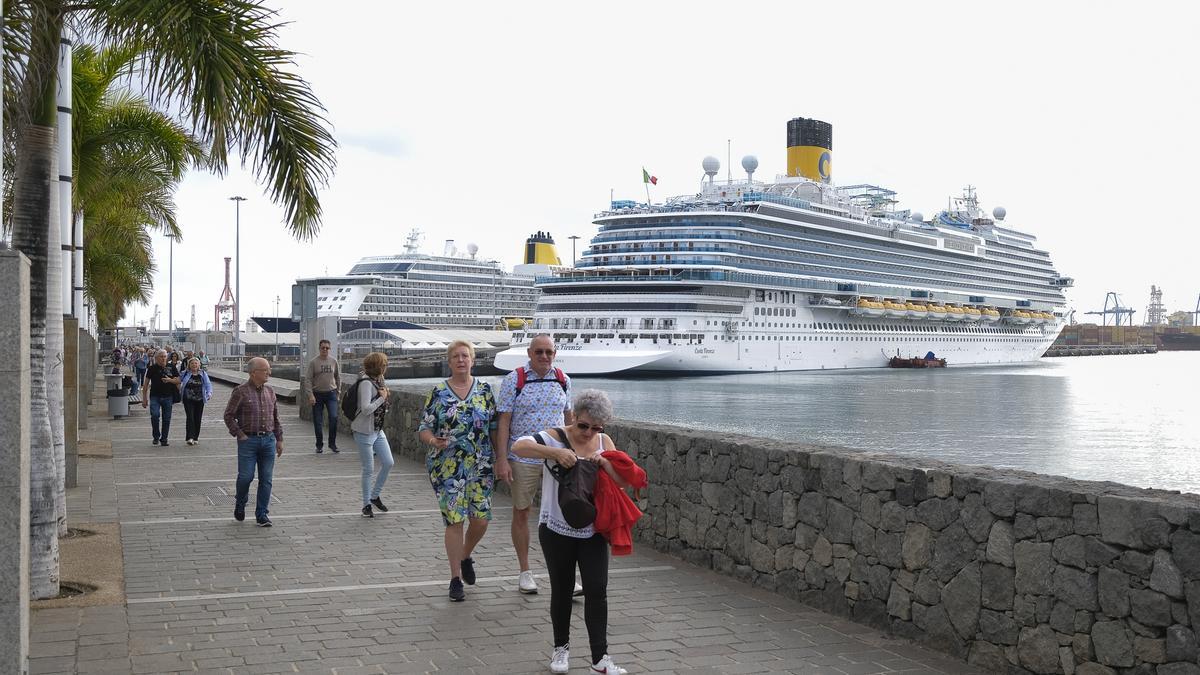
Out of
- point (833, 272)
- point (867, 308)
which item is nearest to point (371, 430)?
point (833, 272)

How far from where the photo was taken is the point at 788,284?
2876 inches

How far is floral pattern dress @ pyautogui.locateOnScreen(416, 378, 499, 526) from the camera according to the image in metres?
6.57

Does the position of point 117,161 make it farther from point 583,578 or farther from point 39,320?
point 583,578

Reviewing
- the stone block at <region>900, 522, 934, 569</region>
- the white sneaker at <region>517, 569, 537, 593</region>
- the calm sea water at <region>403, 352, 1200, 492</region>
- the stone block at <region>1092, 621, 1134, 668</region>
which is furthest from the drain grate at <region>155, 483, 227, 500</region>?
the stone block at <region>1092, 621, 1134, 668</region>

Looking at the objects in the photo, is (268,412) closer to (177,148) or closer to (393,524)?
(393,524)

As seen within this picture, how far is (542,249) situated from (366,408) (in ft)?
351

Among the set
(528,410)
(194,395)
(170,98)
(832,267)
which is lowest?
(194,395)

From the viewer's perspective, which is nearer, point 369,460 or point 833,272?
point 369,460

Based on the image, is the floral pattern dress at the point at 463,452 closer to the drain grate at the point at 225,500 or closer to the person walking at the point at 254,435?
the person walking at the point at 254,435

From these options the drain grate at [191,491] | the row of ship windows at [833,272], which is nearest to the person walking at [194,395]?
the drain grate at [191,491]

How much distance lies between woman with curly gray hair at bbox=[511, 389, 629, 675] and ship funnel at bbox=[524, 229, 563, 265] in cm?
11133

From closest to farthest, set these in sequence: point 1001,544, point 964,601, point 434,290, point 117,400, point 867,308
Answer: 1. point 1001,544
2. point 964,601
3. point 117,400
4. point 867,308
5. point 434,290

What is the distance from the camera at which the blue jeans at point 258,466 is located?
9016mm

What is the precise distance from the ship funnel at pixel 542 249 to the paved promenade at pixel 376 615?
107m
